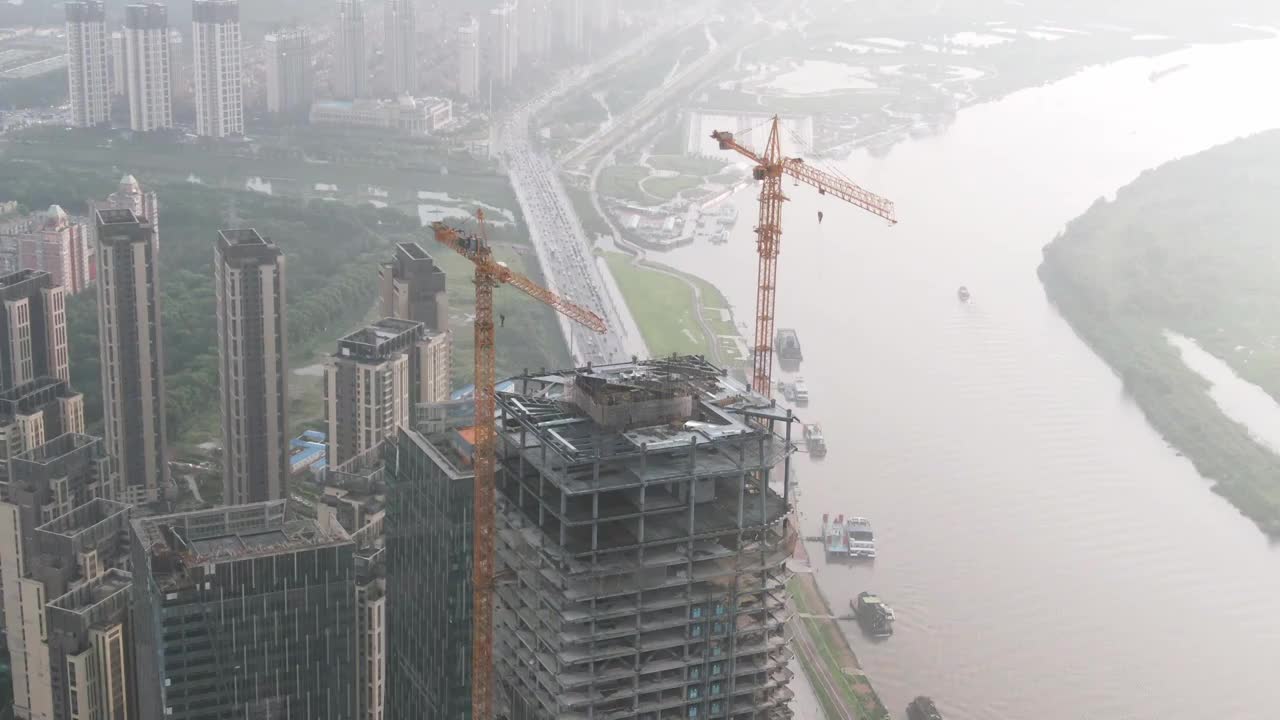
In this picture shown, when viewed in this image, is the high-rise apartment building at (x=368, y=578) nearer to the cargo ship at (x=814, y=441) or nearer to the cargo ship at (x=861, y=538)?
the cargo ship at (x=861, y=538)

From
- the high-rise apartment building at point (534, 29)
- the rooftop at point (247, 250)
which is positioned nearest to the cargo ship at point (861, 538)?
the rooftop at point (247, 250)

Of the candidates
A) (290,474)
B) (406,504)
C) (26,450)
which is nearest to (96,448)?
(26,450)

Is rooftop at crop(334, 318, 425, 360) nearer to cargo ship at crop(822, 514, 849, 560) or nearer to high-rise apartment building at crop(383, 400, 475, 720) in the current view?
cargo ship at crop(822, 514, 849, 560)

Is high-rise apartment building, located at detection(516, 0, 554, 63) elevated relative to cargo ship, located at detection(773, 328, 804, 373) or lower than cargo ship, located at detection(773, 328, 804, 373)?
elevated

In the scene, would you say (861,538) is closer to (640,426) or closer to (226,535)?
(226,535)

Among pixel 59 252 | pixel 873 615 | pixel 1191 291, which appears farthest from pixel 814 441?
pixel 59 252

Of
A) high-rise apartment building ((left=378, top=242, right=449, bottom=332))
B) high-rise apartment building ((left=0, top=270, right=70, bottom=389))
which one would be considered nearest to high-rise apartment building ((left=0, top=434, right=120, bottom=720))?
high-rise apartment building ((left=0, top=270, right=70, bottom=389))
